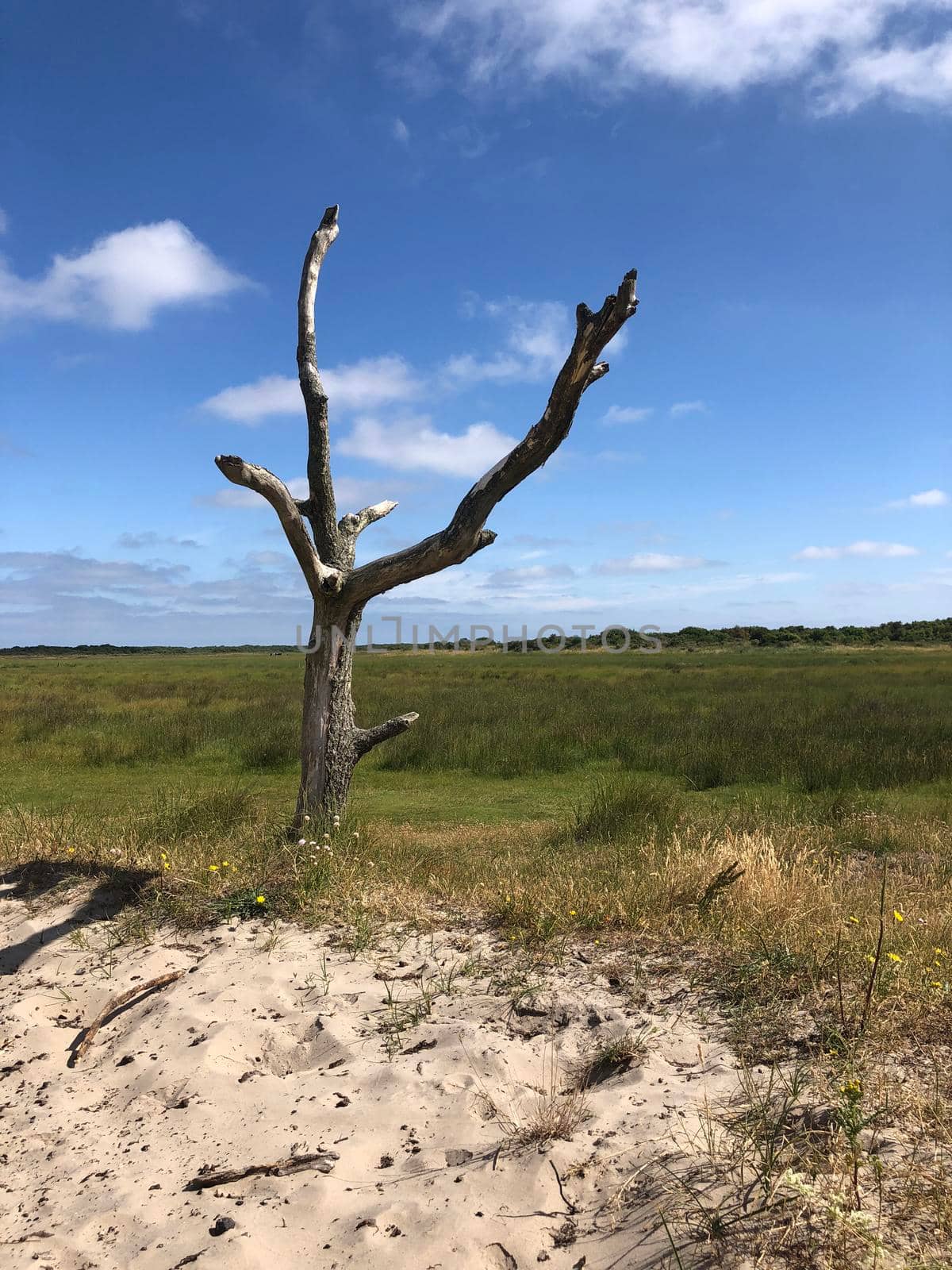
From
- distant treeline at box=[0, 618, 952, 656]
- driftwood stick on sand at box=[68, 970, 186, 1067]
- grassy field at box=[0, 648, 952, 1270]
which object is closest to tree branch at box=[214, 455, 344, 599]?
grassy field at box=[0, 648, 952, 1270]

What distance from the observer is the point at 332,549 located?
6.22 meters

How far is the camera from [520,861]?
6418 mm

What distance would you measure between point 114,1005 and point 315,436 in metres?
3.95

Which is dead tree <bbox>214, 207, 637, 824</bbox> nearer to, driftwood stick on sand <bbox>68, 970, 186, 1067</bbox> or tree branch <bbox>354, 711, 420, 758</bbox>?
tree branch <bbox>354, 711, 420, 758</bbox>

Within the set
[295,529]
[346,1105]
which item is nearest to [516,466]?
[295,529]

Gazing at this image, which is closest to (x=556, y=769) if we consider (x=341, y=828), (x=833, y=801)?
(x=833, y=801)

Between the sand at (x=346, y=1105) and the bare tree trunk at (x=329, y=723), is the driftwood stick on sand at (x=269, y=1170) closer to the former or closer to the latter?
the sand at (x=346, y=1105)

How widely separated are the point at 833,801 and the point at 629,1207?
25.6 ft

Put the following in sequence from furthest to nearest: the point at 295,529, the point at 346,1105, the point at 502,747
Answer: the point at 502,747
the point at 295,529
the point at 346,1105

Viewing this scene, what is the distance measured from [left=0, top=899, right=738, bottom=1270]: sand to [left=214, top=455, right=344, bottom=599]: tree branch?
237 centimetres

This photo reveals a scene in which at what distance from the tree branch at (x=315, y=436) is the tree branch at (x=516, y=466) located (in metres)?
0.49

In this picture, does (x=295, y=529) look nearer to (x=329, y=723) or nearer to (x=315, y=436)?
(x=315, y=436)

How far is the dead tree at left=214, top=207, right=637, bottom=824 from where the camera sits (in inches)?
213

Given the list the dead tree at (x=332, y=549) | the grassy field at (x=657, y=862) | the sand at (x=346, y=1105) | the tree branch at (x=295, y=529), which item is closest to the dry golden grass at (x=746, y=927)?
the grassy field at (x=657, y=862)
